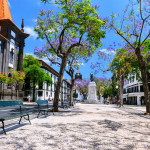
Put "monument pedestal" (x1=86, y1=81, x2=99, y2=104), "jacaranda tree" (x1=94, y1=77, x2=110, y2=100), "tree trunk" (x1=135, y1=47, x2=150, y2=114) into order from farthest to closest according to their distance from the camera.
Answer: "jacaranda tree" (x1=94, y1=77, x2=110, y2=100) → "monument pedestal" (x1=86, y1=81, x2=99, y2=104) → "tree trunk" (x1=135, y1=47, x2=150, y2=114)

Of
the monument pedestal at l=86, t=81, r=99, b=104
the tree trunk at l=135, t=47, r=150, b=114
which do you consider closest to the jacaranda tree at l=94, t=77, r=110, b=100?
the monument pedestal at l=86, t=81, r=99, b=104

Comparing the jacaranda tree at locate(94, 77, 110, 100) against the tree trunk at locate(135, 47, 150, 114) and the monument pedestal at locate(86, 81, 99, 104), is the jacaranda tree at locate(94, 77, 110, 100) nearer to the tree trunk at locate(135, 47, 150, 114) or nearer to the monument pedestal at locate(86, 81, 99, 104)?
the monument pedestal at locate(86, 81, 99, 104)

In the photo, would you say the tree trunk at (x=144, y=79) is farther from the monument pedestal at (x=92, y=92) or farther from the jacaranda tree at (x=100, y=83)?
the jacaranda tree at (x=100, y=83)

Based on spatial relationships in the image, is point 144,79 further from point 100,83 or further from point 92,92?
point 100,83

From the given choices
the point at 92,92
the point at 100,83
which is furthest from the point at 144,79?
the point at 100,83

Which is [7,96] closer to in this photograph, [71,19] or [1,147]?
[71,19]

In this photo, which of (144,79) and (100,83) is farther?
→ (100,83)

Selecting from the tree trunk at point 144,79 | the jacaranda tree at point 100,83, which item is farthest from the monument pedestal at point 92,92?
the tree trunk at point 144,79

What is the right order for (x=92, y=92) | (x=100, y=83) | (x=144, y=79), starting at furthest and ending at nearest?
(x=100, y=83) → (x=92, y=92) → (x=144, y=79)

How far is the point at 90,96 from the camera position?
3944 centimetres

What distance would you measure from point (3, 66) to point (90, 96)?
64.0 ft

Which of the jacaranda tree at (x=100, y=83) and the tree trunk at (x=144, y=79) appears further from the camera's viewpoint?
the jacaranda tree at (x=100, y=83)

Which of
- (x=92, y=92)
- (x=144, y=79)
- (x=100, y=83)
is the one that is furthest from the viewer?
(x=100, y=83)

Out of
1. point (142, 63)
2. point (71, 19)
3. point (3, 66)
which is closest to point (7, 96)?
point (3, 66)
